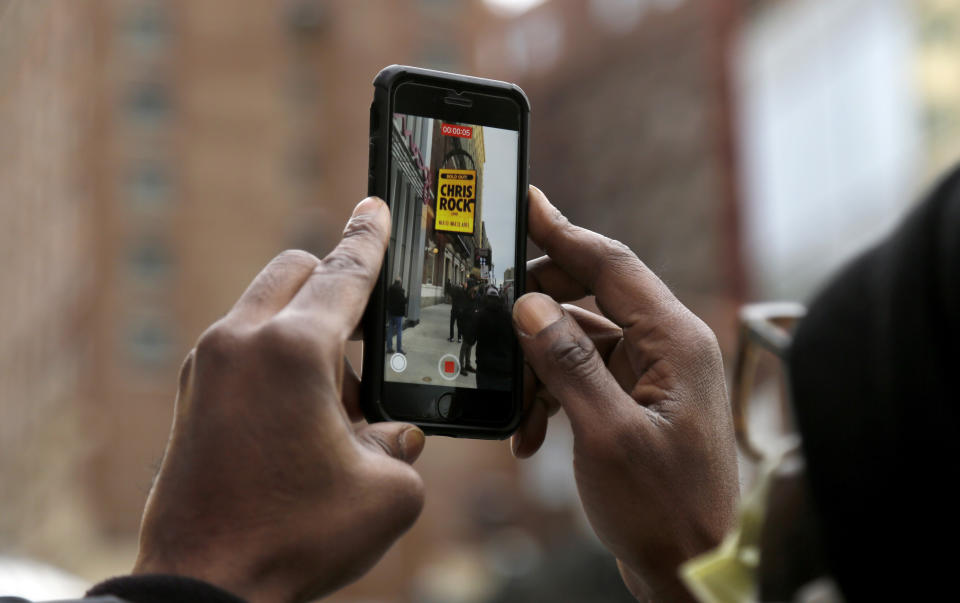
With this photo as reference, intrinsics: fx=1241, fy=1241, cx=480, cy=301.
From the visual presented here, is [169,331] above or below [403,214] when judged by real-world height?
below

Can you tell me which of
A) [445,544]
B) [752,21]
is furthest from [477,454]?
[752,21]

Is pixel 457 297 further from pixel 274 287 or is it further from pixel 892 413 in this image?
pixel 892 413

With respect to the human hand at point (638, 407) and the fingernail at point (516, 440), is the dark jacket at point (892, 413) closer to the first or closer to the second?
the human hand at point (638, 407)

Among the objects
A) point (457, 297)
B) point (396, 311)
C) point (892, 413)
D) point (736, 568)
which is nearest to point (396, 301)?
point (396, 311)

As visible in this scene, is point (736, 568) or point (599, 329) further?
point (599, 329)

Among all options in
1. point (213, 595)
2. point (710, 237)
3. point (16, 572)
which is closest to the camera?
point (213, 595)

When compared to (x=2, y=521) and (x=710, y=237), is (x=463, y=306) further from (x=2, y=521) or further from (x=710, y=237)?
(x=710, y=237)

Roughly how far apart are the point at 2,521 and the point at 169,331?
41.1 ft

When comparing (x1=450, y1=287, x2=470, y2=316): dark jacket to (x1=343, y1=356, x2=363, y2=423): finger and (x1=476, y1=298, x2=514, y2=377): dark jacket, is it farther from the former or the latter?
(x1=343, y1=356, x2=363, y2=423): finger

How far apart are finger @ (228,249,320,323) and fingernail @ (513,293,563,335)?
382 millimetres

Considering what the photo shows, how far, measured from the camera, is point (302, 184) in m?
44.6

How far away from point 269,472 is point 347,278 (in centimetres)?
28

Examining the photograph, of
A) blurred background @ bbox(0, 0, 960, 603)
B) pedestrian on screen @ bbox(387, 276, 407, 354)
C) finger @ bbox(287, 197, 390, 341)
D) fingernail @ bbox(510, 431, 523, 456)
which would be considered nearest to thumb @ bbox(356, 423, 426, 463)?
finger @ bbox(287, 197, 390, 341)

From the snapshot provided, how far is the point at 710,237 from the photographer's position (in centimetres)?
4519
